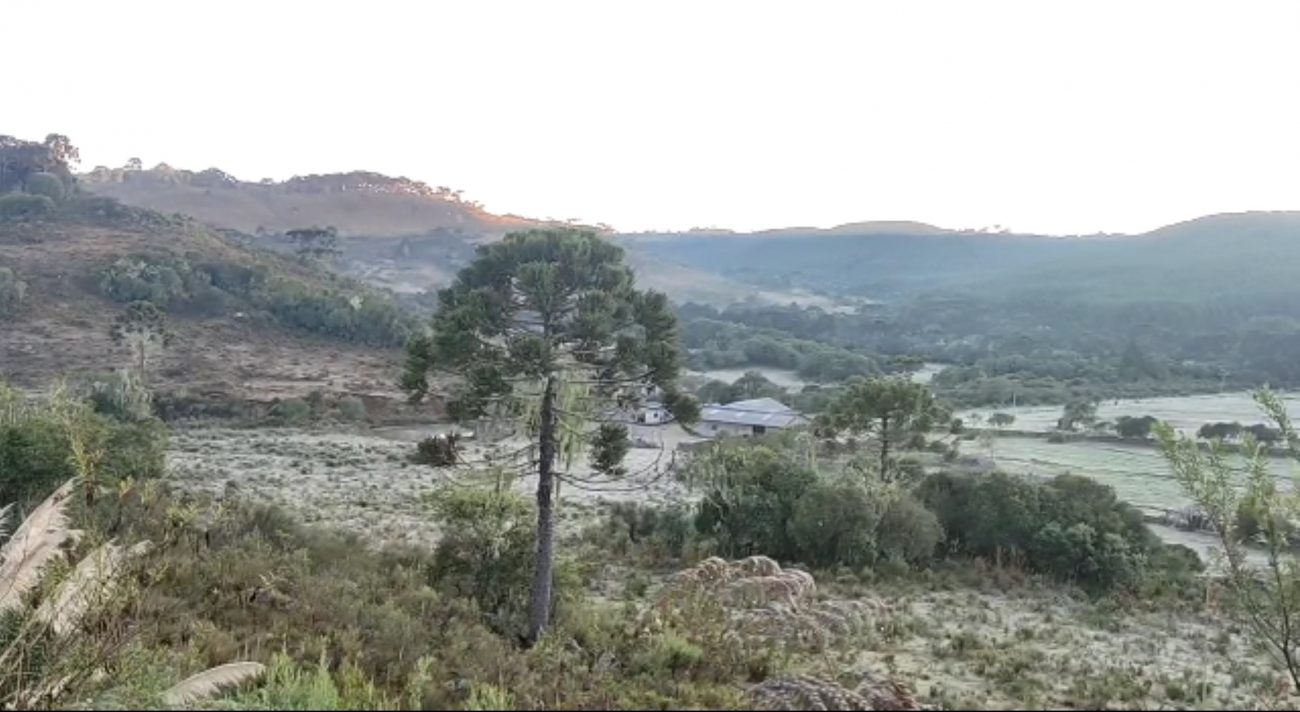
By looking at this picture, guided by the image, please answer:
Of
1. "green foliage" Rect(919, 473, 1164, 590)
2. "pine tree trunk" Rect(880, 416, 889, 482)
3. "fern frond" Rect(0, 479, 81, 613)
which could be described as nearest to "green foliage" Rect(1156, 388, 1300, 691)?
"fern frond" Rect(0, 479, 81, 613)

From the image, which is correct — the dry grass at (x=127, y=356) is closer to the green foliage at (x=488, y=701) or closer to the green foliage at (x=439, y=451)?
the green foliage at (x=439, y=451)

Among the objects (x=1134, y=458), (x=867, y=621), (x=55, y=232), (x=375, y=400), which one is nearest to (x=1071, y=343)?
(x=1134, y=458)

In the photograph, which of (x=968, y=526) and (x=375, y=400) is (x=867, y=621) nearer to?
(x=968, y=526)

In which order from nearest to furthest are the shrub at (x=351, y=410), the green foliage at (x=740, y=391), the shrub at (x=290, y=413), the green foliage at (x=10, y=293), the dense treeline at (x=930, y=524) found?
the dense treeline at (x=930, y=524), the shrub at (x=290, y=413), the shrub at (x=351, y=410), the green foliage at (x=10, y=293), the green foliage at (x=740, y=391)

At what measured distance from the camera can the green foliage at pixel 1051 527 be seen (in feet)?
80.5

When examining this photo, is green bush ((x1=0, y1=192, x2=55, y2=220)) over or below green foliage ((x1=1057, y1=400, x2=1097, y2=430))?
over

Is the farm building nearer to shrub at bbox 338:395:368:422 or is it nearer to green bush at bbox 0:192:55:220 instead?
shrub at bbox 338:395:368:422

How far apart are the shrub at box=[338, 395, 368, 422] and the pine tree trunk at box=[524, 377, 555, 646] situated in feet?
133

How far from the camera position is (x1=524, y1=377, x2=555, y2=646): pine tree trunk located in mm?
15039

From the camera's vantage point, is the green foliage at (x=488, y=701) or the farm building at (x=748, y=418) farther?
the farm building at (x=748, y=418)

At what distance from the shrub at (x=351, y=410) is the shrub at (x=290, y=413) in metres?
1.77

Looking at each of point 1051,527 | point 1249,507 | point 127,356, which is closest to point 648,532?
point 1051,527

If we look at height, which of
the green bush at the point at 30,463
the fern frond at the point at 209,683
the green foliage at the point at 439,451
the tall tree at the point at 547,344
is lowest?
the green bush at the point at 30,463

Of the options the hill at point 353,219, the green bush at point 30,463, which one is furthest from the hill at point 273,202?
the green bush at point 30,463
